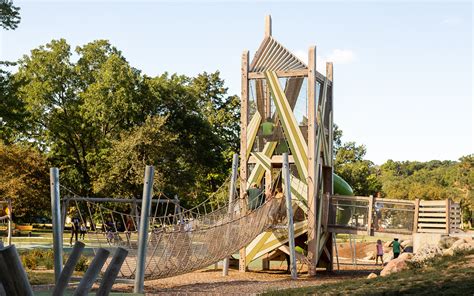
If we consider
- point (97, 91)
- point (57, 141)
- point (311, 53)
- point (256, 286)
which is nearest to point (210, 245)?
point (256, 286)

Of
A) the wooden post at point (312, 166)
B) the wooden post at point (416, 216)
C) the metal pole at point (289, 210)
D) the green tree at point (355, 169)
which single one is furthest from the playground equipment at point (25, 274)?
the green tree at point (355, 169)

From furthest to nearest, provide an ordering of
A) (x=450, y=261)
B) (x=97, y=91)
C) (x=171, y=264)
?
1. (x=97, y=91)
2. (x=171, y=264)
3. (x=450, y=261)

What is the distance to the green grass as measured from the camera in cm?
1091

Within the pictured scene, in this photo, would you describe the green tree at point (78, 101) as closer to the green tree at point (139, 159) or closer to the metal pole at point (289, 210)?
the green tree at point (139, 159)

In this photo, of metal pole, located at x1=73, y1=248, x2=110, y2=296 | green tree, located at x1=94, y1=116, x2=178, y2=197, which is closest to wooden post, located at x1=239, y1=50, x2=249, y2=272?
green tree, located at x1=94, y1=116, x2=178, y2=197

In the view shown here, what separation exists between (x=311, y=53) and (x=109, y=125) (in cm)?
2211

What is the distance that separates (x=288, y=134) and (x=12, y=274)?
16.3 meters

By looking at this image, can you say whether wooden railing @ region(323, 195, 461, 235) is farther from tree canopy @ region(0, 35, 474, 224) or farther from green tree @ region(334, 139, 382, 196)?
green tree @ region(334, 139, 382, 196)

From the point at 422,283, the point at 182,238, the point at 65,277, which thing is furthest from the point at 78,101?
the point at 65,277

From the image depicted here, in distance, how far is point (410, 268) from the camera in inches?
554

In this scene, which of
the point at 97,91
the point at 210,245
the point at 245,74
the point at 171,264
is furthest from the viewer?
the point at 97,91

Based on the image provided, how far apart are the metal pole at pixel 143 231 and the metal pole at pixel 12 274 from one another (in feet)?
29.9

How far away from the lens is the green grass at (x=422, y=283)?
10.9 metres

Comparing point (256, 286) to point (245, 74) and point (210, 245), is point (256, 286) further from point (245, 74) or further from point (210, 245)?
point (245, 74)
